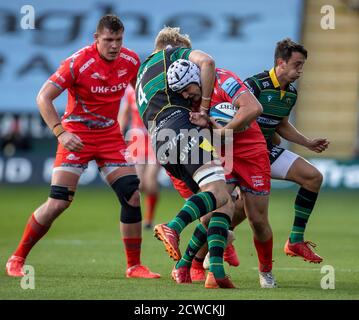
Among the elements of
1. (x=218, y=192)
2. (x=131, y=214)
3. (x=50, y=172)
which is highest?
(x=218, y=192)

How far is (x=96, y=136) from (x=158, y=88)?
1240 mm

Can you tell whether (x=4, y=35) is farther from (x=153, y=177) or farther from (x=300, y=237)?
(x=300, y=237)

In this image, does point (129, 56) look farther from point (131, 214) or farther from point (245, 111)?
point (245, 111)

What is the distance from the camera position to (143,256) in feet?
36.8

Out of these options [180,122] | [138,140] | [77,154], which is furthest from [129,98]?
[180,122]

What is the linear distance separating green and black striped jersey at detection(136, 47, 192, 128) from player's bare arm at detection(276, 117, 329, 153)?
1.47 m

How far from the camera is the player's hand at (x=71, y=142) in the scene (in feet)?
27.7

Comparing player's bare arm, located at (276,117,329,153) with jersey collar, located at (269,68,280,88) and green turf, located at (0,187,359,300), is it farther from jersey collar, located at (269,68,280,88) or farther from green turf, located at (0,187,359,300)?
green turf, located at (0,187,359,300)

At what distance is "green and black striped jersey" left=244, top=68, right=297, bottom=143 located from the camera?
8891 mm

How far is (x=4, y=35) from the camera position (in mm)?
25531

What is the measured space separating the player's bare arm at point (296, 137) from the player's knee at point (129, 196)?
59.0 inches

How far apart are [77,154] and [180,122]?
5.03ft

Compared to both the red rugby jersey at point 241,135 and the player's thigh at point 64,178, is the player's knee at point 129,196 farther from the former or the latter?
the red rugby jersey at point 241,135

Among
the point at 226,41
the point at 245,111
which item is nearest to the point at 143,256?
the point at 245,111
